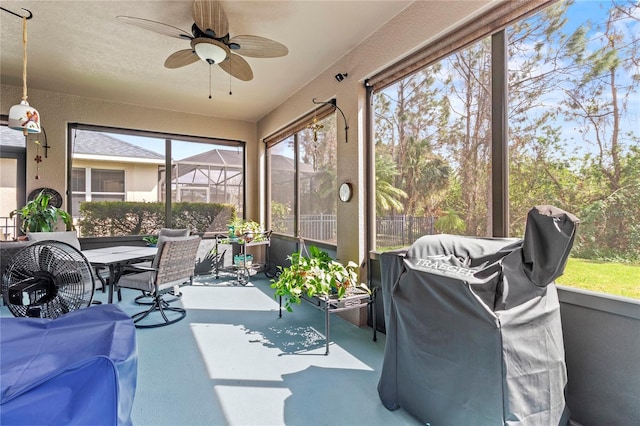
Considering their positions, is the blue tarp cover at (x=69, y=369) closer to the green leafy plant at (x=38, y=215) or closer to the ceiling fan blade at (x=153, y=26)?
the ceiling fan blade at (x=153, y=26)

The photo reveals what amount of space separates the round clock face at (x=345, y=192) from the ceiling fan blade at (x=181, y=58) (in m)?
1.91

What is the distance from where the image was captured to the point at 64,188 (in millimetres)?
4824

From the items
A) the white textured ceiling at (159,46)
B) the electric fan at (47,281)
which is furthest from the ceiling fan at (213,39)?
the electric fan at (47,281)

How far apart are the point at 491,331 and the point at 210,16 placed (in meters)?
2.83

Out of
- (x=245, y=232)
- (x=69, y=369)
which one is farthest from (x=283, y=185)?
(x=69, y=369)

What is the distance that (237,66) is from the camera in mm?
2957

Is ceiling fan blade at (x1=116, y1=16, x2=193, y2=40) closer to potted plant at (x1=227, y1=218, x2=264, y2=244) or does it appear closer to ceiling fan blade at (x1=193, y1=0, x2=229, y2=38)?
ceiling fan blade at (x1=193, y1=0, x2=229, y2=38)

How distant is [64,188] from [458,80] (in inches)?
224

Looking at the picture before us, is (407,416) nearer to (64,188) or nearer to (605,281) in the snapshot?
(605,281)

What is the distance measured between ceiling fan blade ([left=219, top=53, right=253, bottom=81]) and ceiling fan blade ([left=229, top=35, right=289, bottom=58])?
9 centimetres

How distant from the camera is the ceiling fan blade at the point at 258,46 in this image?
2.53 meters

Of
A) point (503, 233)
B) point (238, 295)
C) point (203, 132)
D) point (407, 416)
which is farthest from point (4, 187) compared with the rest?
point (503, 233)

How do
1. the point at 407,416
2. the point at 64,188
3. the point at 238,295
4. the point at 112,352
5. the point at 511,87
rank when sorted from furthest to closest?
the point at 64,188 → the point at 238,295 → the point at 511,87 → the point at 407,416 → the point at 112,352

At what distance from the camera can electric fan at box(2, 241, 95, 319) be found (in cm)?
207
